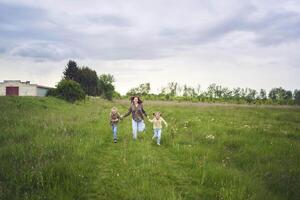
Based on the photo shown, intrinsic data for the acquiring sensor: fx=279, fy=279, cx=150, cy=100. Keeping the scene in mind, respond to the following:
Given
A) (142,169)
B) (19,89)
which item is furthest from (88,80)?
(142,169)

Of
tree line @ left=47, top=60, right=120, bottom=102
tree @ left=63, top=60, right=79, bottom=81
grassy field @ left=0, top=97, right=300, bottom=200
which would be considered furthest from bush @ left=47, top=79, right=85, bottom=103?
grassy field @ left=0, top=97, right=300, bottom=200

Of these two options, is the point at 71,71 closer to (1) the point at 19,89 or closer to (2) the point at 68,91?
(1) the point at 19,89

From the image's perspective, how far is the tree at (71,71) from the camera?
78500 mm

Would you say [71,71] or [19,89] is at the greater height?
[71,71]

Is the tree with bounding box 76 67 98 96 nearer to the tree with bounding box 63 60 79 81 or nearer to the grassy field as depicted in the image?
the tree with bounding box 63 60 79 81

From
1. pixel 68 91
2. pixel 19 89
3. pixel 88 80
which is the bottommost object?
pixel 68 91

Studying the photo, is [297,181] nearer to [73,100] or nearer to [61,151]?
[61,151]

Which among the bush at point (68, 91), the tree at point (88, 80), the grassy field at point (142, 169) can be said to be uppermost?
the tree at point (88, 80)

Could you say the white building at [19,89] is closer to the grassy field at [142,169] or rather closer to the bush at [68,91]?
the bush at [68,91]

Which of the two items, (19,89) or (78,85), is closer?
(78,85)

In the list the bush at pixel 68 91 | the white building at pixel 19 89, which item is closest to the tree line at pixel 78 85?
the bush at pixel 68 91

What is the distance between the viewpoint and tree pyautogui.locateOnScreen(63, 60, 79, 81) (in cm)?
7850

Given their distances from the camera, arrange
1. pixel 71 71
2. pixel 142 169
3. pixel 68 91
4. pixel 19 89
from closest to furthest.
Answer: pixel 142 169 → pixel 68 91 → pixel 19 89 → pixel 71 71

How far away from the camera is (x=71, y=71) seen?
78625 mm
